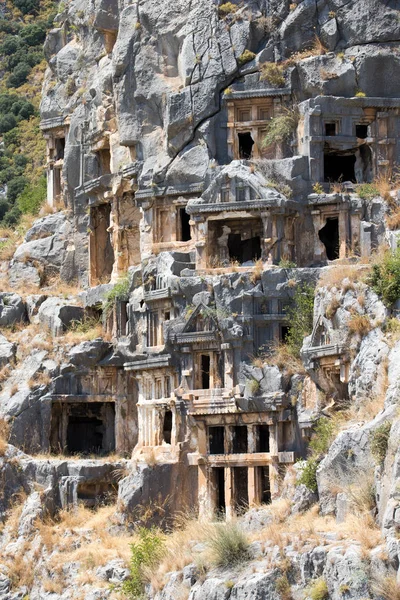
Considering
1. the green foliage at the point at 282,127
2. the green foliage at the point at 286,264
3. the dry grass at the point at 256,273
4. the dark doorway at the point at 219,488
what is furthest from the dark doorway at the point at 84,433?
the green foliage at the point at 282,127

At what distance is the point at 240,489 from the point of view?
51.2 meters

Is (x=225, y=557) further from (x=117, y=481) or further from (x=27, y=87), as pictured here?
(x=27, y=87)

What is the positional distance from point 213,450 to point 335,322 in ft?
25.2

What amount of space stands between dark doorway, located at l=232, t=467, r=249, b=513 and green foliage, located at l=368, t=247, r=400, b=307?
393 inches

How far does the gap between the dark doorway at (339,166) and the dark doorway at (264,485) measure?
12.4 meters

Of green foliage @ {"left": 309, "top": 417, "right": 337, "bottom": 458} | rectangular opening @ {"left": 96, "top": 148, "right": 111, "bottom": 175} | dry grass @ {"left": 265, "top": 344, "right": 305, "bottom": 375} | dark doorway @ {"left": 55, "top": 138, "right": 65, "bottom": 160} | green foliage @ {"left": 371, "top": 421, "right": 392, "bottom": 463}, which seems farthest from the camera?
dark doorway @ {"left": 55, "top": 138, "right": 65, "bottom": 160}

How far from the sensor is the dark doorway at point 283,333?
50.7 meters

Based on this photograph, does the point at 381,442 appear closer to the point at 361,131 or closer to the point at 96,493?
the point at 96,493

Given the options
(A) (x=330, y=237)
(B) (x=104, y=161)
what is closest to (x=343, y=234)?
(A) (x=330, y=237)

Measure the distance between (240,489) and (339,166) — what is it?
1359 centimetres

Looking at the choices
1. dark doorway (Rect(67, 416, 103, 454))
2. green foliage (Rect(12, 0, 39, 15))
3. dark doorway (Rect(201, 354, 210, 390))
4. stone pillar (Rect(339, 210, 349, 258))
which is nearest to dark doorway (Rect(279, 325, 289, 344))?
dark doorway (Rect(201, 354, 210, 390))

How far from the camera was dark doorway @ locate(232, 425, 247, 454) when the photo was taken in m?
51.1

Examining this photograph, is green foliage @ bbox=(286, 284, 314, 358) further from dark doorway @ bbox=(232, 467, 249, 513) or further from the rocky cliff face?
dark doorway @ bbox=(232, 467, 249, 513)

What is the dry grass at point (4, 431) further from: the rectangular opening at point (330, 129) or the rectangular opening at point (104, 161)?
the rectangular opening at point (330, 129)
